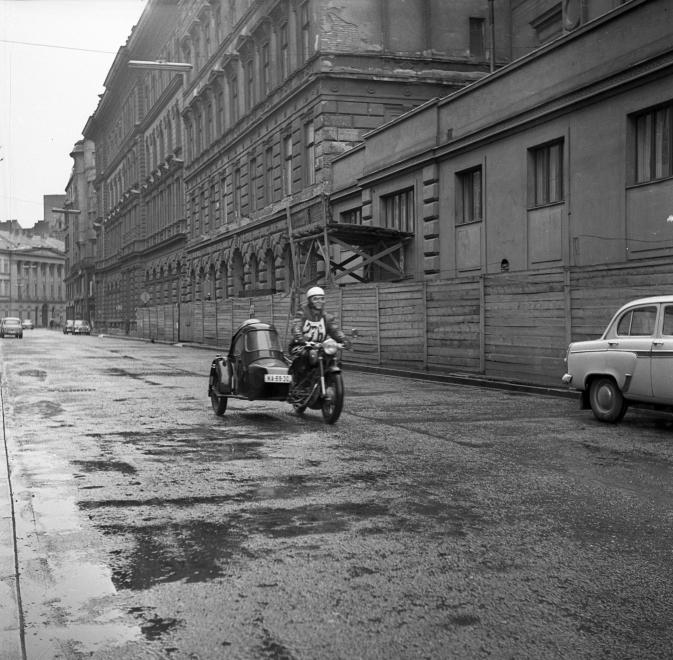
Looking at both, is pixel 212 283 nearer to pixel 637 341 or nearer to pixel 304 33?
pixel 304 33

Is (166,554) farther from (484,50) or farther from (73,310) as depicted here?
(73,310)

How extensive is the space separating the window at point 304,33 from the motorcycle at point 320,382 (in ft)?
76.0

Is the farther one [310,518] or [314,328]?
[314,328]

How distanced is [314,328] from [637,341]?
404cm

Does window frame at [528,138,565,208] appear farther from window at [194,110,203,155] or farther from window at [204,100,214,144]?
window at [194,110,203,155]

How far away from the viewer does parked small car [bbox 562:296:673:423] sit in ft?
34.4

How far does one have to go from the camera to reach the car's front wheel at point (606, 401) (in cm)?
1103

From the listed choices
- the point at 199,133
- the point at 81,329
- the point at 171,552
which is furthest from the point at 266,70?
the point at 81,329

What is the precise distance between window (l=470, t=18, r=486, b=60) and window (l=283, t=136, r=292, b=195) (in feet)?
25.9

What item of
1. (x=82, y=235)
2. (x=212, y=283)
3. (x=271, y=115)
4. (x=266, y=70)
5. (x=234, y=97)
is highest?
(x=234, y=97)

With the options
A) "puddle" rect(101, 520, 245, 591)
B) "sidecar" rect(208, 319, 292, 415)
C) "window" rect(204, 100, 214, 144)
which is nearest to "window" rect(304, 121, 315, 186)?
"window" rect(204, 100, 214, 144)

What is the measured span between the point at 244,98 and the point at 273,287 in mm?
9836

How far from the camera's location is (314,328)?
1163 centimetres

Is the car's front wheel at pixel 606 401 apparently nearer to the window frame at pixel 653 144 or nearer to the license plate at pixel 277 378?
the license plate at pixel 277 378
